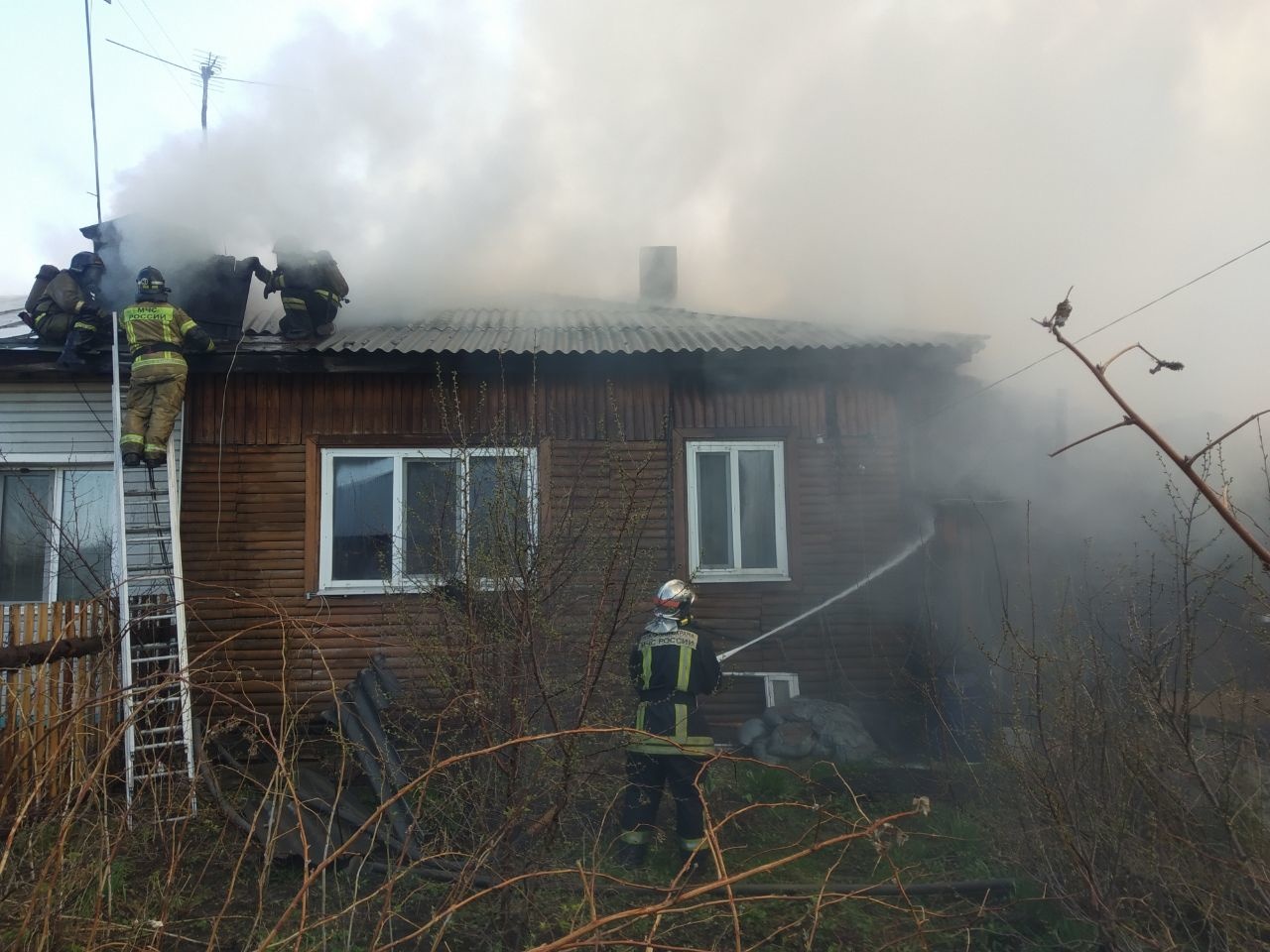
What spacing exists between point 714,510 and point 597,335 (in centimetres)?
204

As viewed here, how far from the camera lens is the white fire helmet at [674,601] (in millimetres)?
5379

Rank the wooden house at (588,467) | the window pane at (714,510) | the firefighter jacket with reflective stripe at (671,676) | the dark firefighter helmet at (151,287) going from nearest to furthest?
1. the firefighter jacket with reflective stripe at (671,676)
2. the dark firefighter helmet at (151,287)
3. the wooden house at (588,467)
4. the window pane at (714,510)

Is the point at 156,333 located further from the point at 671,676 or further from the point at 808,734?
the point at 808,734

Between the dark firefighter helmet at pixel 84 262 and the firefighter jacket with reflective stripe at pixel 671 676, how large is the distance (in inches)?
237

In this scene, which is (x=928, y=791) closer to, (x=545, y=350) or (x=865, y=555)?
(x=865, y=555)

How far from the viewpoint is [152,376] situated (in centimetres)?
649

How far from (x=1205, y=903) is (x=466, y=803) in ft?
10.3

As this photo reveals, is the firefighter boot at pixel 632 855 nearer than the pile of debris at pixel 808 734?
Yes

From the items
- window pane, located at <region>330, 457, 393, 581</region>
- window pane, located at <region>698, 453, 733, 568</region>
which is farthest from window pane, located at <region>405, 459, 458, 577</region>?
window pane, located at <region>698, 453, 733, 568</region>

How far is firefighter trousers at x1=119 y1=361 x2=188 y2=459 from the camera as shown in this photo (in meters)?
6.48

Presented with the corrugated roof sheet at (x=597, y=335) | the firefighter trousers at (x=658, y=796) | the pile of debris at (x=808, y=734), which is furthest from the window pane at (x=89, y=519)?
the pile of debris at (x=808, y=734)

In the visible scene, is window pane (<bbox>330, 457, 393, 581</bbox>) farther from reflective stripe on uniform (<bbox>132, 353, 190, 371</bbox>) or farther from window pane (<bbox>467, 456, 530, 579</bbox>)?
window pane (<bbox>467, 456, 530, 579</bbox>)

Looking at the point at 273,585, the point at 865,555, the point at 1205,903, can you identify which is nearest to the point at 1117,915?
the point at 1205,903

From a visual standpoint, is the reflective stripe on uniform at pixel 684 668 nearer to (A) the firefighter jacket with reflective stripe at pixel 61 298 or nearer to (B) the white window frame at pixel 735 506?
(B) the white window frame at pixel 735 506
